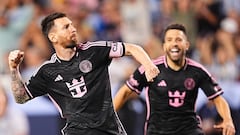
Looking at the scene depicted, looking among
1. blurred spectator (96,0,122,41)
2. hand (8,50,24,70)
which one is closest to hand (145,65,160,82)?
hand (8,50,24,70)

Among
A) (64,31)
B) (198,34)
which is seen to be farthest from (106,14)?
(64,31)

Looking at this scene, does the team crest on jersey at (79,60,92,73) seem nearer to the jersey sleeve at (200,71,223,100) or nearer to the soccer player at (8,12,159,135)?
the soccer player at (8,12,159,135)

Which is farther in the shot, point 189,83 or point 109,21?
point 109,21

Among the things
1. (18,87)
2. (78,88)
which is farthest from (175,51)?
(18,87)

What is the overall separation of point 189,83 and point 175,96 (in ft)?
0.66

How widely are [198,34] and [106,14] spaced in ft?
5.17

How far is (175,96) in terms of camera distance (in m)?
7.89

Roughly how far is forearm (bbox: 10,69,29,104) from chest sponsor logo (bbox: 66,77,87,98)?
1.47 feet

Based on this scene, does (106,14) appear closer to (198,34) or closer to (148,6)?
(148,6)

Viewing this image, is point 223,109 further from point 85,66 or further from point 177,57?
point 85,66

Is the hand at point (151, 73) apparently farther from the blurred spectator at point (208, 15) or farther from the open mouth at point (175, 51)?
the blurred spectator at point (208, 15)

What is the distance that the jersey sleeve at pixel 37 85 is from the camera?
23.1ft

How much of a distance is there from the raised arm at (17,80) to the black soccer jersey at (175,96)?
4.89 feet

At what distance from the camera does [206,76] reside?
26.0 feet
